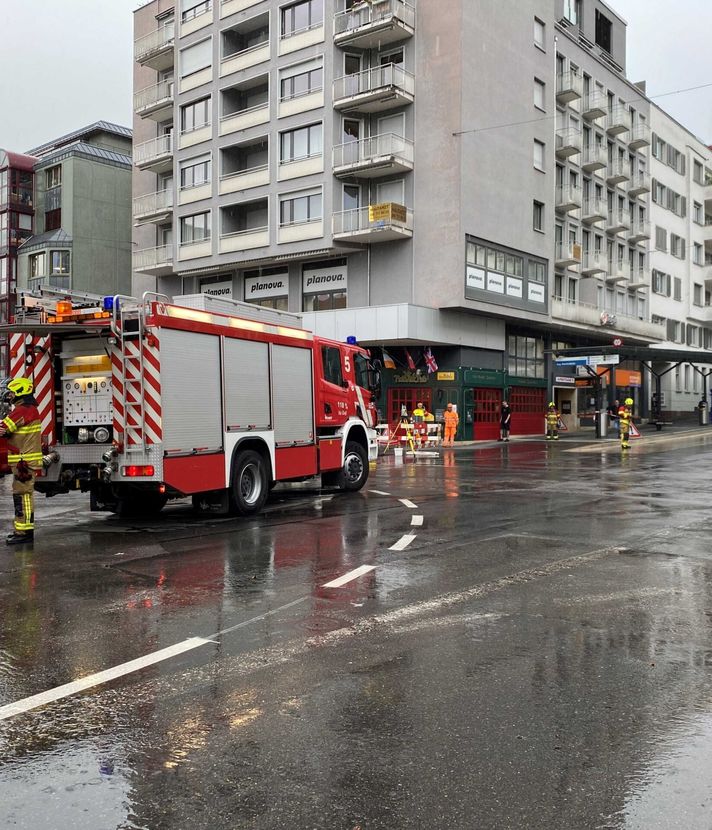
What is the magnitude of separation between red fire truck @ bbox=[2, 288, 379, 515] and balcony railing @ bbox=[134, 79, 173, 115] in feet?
108

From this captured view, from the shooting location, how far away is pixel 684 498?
13969 millimetres

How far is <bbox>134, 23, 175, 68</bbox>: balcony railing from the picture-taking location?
1610 inches

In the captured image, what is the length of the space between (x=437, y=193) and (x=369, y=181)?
3341 millimetres

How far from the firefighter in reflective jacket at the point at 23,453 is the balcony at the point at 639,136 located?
48694 mm

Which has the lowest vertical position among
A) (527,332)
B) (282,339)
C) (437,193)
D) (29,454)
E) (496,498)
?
(496,498)

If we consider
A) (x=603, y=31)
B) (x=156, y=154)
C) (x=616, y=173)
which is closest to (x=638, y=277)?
(x=616, y=173)

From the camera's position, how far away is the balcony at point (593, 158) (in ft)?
147

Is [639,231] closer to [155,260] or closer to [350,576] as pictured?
[155,260]

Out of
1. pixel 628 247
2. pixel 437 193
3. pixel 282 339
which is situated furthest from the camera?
pixel 628 247

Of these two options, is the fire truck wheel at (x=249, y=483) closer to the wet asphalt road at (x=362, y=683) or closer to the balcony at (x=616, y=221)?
the wet asphalt road at (x=362, y=683)

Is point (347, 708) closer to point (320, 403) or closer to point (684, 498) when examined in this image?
point (320, 403)

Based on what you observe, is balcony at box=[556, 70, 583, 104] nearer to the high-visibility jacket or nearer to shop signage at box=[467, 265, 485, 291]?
shop signage at box=[467, 265, 485, 291]

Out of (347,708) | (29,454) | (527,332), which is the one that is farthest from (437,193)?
(347,708)

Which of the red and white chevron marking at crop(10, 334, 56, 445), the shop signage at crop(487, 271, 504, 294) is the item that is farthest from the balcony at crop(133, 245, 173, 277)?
the red and white chevron marking at crop(10, 334, 56, 445)
